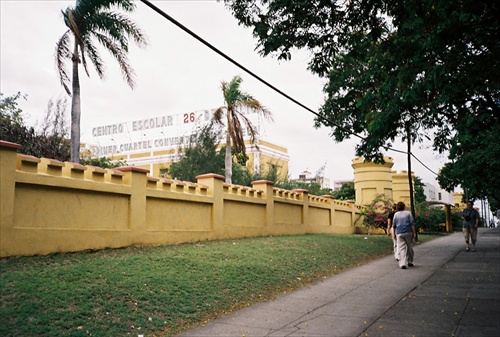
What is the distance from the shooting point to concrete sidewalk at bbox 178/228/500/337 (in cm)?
582

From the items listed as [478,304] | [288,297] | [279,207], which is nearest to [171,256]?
[288,297]

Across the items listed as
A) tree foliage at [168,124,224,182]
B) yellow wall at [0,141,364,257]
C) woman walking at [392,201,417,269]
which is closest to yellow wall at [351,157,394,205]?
tree foliage at [168,124,224,182]

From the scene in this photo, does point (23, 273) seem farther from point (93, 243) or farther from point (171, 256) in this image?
point (171, 256)

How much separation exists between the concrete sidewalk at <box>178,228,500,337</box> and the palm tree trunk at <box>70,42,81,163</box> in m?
10.2

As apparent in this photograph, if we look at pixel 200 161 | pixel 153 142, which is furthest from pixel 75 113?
pixel 153 142

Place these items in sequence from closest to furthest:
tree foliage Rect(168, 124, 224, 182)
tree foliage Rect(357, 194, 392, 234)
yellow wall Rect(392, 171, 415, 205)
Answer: tree foliage Rect(357, 194, 392, 234), tree foliage Rect(168, 124, 224, 182), yellow wall Rect(392, 171, 415, 205)

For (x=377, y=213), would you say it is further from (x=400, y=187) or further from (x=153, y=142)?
(x=153, y=142)

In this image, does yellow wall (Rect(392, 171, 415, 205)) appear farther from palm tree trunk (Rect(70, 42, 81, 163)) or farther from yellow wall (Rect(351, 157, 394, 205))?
palm tree trunk (Rect(70, 42, 81, 163))

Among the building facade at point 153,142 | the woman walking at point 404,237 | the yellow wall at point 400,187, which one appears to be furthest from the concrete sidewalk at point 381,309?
the building facade at point 153,142

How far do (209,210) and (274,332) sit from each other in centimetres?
808

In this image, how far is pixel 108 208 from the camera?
10305 millimetres

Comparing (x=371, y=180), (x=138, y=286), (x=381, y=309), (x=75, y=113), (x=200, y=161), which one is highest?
(x=200, y=161)

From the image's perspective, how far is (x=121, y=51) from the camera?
17031 mm

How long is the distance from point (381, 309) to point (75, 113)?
12994 millimetres
